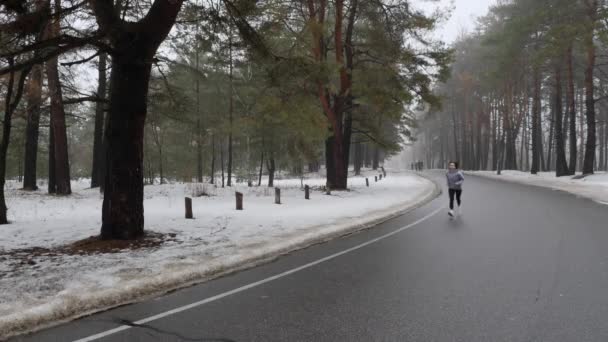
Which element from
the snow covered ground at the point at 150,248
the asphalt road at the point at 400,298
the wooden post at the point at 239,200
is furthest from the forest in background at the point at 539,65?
the asphalt road at the point at 400,298

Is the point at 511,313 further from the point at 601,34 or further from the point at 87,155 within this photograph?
the point at 87,155

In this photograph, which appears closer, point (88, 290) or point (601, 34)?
point (88, 290)

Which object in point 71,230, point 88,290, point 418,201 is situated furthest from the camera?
point 418,201

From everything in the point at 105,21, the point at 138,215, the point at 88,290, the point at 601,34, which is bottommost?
the point at 88,290

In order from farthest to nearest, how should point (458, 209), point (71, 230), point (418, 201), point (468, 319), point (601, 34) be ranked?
point (601, 34), point (418, 201), point (458, 209), point (71, 230), point (468, 319)

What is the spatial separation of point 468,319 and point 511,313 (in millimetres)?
542

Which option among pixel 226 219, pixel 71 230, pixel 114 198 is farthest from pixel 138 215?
pixel 226 219

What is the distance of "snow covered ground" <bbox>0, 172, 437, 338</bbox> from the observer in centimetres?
520

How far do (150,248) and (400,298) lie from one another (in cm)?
519

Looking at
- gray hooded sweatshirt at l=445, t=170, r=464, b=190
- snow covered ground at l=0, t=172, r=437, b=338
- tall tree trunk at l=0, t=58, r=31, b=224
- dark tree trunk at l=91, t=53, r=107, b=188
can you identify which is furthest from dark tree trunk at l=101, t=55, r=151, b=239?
dark tree trunk at l=91, t=53, r=107, b=188

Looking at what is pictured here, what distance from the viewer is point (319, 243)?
8938 millimetres

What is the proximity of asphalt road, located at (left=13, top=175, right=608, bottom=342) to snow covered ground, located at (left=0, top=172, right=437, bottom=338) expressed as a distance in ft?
1.50

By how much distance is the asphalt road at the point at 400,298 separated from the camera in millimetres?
4098

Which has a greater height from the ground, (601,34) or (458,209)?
(601,34)
